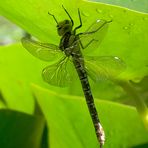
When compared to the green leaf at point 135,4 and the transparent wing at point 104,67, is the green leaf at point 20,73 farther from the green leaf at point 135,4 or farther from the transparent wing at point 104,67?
the green leaf at point 135,4

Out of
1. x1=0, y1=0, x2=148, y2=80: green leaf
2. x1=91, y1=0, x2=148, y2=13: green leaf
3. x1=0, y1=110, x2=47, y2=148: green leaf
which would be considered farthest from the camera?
x1=0, y1=110, x2=47, y2=148: green leaf

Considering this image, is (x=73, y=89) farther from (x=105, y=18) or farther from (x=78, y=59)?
(x=105, y=18)

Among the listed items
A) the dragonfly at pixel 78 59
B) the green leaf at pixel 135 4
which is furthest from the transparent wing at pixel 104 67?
the green leaf at pixel 135 4

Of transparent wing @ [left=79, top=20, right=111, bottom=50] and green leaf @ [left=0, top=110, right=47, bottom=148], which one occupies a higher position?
transparent wing @ [left=79, top=20, right=111, bottom=50]

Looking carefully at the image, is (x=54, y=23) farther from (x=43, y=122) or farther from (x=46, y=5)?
(x=43, y=122)

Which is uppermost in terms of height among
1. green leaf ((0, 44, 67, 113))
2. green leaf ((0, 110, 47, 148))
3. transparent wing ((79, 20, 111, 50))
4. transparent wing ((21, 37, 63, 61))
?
transparent wing ((79, 20, 111, 50))

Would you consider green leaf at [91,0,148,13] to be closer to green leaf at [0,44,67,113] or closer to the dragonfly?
the dragonfly

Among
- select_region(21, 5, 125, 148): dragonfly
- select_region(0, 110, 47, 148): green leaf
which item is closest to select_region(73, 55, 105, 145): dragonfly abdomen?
select_region(21, 5, 125, 148): dragonfly
